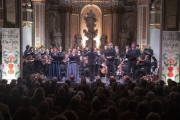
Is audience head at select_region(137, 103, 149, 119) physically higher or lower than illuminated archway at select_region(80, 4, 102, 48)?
lower

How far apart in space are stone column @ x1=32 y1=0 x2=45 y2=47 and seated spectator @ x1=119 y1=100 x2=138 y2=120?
11.3 m

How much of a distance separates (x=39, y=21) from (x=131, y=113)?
11.7 m

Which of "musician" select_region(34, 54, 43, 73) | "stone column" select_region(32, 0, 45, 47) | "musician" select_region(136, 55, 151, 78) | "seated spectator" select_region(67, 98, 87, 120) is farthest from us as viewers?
"stone column" select_region(32, 0, 45, 47)

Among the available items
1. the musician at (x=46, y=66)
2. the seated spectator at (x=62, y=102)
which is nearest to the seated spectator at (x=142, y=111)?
the seated spectator at (x=62, y=102)

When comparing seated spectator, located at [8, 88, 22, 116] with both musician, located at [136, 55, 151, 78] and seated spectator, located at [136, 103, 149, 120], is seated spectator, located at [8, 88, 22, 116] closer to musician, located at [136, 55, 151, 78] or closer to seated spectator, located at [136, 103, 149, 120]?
seated spectator, located at [136, 103, 149, 120]

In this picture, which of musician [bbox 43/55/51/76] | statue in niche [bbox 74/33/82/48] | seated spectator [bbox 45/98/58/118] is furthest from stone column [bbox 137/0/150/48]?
seated spectator [bbox 45/98/58/118]

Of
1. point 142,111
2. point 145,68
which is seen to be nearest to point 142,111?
point 142,111

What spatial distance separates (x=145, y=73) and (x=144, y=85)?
4.38m

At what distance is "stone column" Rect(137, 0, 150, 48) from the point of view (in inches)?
577

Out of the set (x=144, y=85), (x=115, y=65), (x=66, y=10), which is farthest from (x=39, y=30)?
(x=144, y=85)

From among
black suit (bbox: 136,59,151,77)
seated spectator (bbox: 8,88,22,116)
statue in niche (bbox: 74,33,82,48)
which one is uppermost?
statue in niche (bbox: 74,33,82,48)

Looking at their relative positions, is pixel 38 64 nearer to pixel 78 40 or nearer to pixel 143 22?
pixel 78 40

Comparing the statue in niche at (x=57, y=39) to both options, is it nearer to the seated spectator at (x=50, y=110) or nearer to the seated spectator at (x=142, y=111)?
the seated spectator at (x=50, y=110)

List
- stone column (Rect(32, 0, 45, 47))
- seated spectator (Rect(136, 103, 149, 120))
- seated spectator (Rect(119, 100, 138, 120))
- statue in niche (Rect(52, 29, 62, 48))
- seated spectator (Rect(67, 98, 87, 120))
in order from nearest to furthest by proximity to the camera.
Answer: seated spectator (Rect(136, 103, 149, 120)) < seated spectator (Rect(119, 100, 138, 120)) < seated spectator (Rect(67, 98, 87, 120)) < stone column (Rect(32, 0, 45, 47)) < statue in niche (Rect(52, 29, 62, 48))
